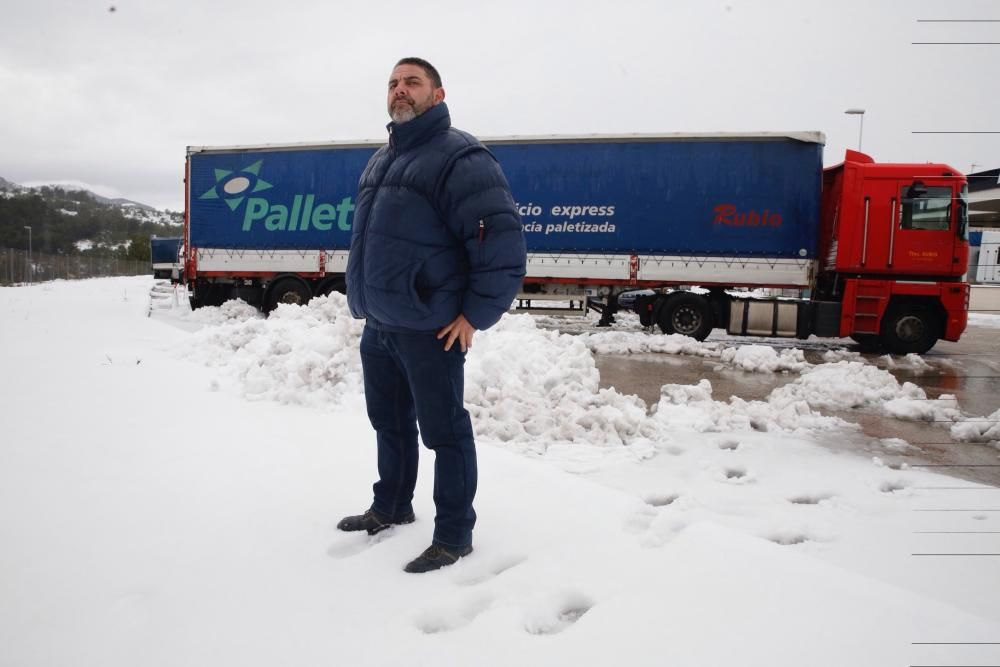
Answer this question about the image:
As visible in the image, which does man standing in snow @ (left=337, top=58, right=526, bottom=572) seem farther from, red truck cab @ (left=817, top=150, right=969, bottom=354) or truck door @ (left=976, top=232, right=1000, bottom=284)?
truck door @ (left=976, top=232, right=1000, bottom=284)

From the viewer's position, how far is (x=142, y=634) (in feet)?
6.27

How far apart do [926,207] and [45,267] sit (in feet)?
152

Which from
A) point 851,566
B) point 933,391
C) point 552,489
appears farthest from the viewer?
point 933,391

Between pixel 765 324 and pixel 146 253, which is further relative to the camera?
pixel 146 253

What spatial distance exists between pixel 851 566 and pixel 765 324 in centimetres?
969

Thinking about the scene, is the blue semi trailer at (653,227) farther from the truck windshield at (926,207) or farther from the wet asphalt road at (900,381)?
the wet asphalt road at (900,381)

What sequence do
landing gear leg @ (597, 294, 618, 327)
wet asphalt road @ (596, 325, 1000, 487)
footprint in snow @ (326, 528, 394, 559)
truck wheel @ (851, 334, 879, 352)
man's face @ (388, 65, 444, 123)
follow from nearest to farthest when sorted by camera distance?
man's face @ (388, 65, 444, 123) → footprint in snow @ (326, 528, 394, 559) → wet asphalt road @ (596, 325, 1000, 487) → truck wheel @ (851, 334, 879, 352) → landing gear leg @ (597, 294, 618, 327)

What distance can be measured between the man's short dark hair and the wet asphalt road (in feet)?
12.1

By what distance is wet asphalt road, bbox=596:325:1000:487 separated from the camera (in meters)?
4.18

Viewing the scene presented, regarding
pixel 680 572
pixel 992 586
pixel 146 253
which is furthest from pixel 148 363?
pixel 146 253

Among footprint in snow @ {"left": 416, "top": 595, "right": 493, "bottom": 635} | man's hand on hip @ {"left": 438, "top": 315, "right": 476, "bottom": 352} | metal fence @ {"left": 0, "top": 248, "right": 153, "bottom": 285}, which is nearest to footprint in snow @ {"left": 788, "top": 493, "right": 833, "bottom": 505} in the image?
footprint in snow @ {"left": 416, "top": 595, "right": 493, "bottom": 635}

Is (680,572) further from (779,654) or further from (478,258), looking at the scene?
(478,258)

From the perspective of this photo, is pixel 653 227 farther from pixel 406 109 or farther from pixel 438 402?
pixel 438 402

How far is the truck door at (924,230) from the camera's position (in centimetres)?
1010
